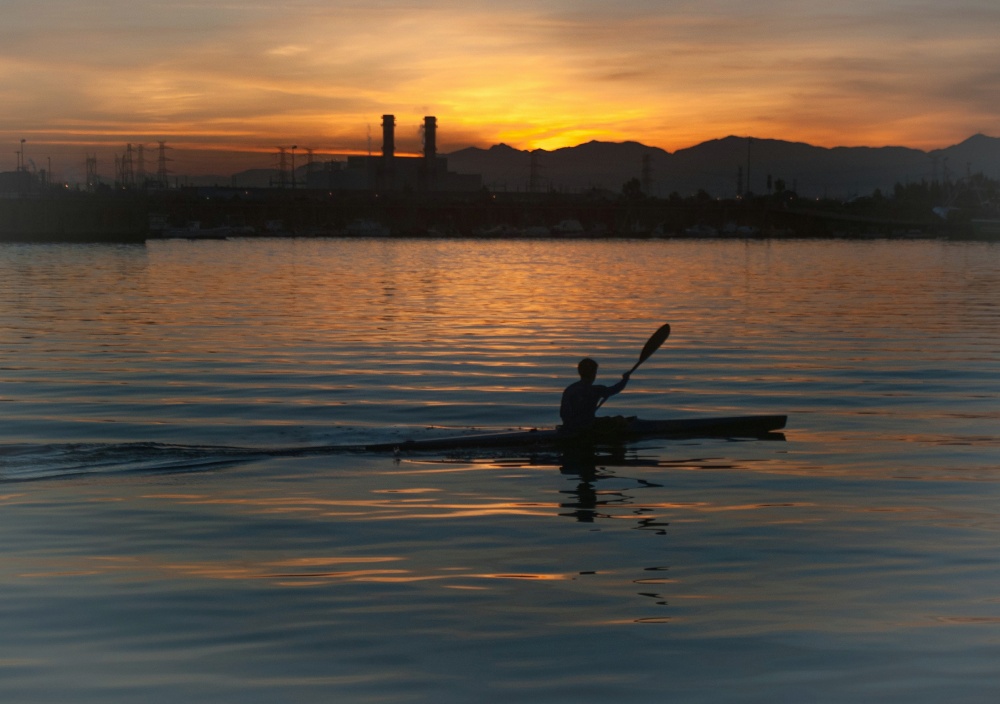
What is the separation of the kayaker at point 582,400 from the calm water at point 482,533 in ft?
2.21

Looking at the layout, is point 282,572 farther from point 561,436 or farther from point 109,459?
point 561,436

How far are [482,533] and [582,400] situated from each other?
4.76 m

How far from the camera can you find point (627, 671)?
29.1ft

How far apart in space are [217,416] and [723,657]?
14.4 meters

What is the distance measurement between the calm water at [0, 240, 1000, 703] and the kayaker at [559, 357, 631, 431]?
67 cm

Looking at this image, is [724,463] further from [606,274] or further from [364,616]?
[606,274]

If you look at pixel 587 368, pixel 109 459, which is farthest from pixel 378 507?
pixel 109 459

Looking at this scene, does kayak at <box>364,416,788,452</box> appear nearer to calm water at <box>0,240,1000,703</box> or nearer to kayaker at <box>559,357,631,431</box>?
kayaker at <box>559,357,631,431</box>

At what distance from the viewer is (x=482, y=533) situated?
514 inches

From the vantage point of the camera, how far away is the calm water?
8.88 meters

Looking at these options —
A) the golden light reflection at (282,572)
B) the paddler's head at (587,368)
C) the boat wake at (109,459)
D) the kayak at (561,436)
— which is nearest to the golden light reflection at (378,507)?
the boat wake at (109,459)

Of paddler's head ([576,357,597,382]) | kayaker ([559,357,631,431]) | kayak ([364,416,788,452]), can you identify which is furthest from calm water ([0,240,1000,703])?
paddler's head ([576,357,597,382])

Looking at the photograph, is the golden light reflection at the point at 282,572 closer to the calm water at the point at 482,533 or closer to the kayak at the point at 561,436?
the calm water at the point at 482,533

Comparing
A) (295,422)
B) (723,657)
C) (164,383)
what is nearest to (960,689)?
(723,657)
